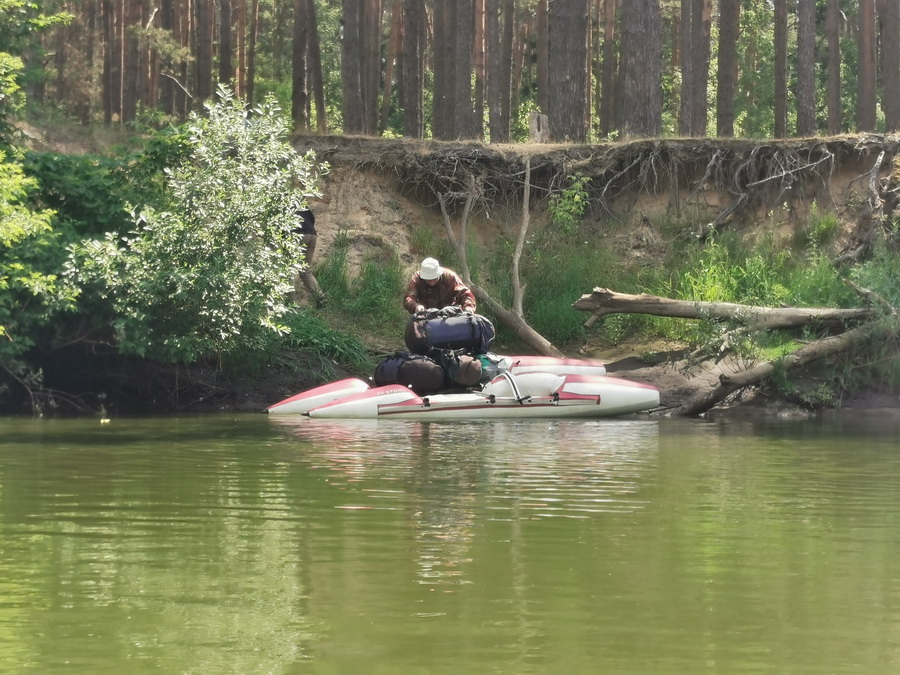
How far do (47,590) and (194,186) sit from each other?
34.3 ft

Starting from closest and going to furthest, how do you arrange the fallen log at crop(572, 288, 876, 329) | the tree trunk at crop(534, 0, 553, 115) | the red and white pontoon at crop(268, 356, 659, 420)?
1. the red and white pontoon at crop(268, 356, 659, 420)
2. the fallen log at crop(572, 288, 876, 329)
3. the tree trunk at crop(534, 0, 553, 115)

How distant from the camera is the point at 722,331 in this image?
1789 cm

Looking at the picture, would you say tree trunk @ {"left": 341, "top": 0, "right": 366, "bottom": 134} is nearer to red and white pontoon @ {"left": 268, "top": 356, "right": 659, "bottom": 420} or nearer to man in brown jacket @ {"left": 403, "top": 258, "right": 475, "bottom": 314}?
man in brown jacket @ {"left": 403, "top": 258, "right": 475, "bottom": 314}

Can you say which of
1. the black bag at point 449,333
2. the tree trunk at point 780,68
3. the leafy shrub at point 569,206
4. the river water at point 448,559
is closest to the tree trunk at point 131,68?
the leafy shrub at point 569,206

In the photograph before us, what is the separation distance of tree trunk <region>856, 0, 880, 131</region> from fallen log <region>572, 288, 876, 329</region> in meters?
12.2

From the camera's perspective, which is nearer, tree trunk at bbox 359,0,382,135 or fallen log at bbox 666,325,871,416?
fallen log at bbox 666,325,871,416

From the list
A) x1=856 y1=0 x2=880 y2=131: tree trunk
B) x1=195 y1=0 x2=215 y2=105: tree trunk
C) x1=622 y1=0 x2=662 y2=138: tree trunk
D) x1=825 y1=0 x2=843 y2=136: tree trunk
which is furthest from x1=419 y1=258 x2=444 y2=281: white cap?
x1=825 y1=0 x2=843 y2=136: tree trunk

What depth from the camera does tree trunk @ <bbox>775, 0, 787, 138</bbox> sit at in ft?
102

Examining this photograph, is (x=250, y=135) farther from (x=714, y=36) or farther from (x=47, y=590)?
(x=714, y=36)

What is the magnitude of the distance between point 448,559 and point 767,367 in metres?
10.7

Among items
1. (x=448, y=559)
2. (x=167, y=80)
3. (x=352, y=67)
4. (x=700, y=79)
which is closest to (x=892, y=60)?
(x=700, y=79)

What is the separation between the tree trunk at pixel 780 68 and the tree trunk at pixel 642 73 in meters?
6.31

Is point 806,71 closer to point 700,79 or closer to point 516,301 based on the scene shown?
point 700,79

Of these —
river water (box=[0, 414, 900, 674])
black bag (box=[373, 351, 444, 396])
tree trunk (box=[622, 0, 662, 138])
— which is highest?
tree trunk (box=[622, 0, 662, 138])
